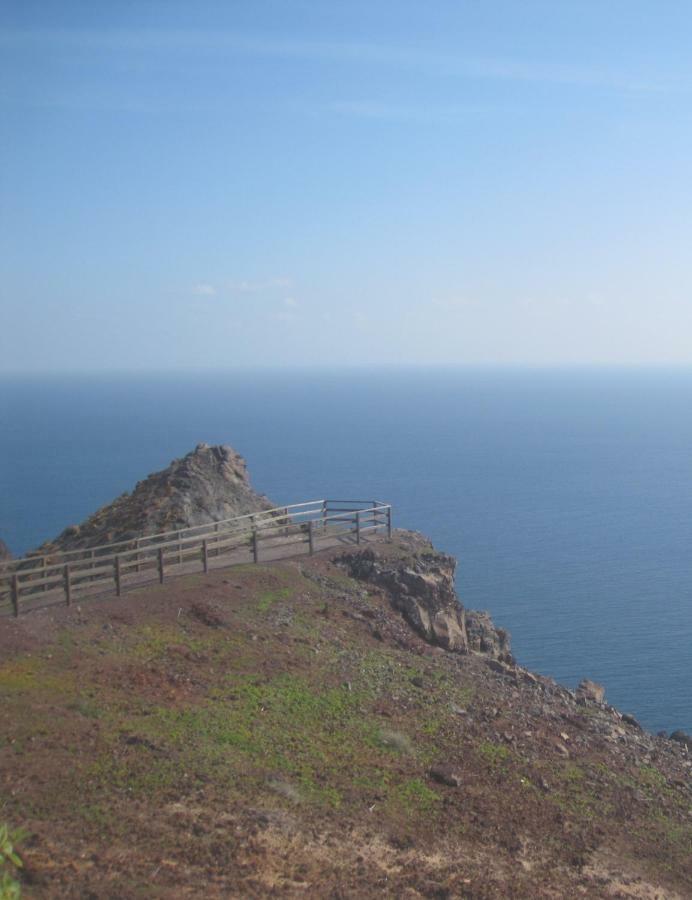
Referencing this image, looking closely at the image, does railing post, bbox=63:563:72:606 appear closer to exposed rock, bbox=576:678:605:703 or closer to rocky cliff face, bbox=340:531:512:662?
rocky cliff face, bbox=340:531:512:662

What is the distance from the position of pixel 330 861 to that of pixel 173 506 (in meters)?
23.4

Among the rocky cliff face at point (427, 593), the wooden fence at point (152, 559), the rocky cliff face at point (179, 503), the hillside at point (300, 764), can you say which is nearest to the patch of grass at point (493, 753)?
the hillside at point (300, 764)

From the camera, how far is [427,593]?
92.7ft

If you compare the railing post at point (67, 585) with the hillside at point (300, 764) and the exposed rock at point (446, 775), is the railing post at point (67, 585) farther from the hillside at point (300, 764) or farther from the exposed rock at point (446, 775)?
the exposed rock at point (446, 775)

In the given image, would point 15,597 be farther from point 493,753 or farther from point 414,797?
point 493,753

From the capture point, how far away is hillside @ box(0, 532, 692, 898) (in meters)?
12.5

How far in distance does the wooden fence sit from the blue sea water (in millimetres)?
20218

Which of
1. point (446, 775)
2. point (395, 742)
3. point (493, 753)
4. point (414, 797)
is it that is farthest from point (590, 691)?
point (414, 797)

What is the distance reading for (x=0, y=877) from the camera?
5.94 metres

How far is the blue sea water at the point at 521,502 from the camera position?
52.3 m

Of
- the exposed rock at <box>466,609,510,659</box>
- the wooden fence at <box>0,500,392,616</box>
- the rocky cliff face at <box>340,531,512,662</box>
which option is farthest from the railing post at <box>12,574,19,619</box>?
the exposed rock at <box>466,609,510,659</box>

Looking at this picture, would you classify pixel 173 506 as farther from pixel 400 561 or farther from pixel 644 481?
pixel 644 481

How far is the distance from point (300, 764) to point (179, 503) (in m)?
20.3

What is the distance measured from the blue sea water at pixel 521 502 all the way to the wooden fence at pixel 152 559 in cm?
2022
